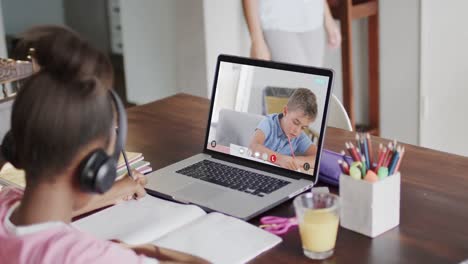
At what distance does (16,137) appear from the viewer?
111 cm

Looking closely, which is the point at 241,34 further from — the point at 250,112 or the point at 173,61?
the point at 250,112

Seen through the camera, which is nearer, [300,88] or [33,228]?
[33,228]

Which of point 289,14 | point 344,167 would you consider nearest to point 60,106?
point 344,167

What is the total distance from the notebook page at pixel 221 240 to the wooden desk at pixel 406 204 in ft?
0.09

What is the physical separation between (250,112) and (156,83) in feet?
8.78

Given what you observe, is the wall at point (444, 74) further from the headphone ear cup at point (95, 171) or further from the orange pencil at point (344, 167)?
the headphone ear cup at point (95, 171)

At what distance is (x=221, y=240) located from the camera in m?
1.34

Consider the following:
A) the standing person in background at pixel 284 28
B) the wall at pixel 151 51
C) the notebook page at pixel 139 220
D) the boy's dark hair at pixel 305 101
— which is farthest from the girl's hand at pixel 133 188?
the wall at pixel 151 51

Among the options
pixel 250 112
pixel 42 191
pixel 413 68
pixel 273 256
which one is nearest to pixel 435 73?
pixel 413 68

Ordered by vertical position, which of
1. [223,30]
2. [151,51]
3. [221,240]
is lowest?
[221,240]

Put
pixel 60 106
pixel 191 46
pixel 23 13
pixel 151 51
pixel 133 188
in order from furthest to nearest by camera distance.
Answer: pixel 23 13, pixel 151 51, pixel 191 46, pixel 133 188, pixel 60 106

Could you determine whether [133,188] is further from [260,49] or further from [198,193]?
[260,49]

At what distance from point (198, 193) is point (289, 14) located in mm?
1549

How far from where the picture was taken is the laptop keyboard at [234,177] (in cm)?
155
